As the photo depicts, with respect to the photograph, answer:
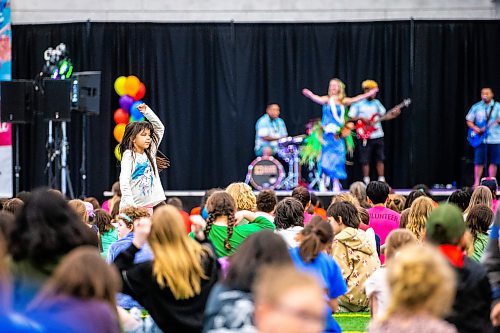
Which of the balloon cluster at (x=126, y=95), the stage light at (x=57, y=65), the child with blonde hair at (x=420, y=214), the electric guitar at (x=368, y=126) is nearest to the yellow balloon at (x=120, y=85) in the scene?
the balloon cluster at (x=126, y=95)

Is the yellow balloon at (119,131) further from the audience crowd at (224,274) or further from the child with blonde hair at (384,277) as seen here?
the child with blonde hair at (384,277)

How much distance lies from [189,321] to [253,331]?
1031mm

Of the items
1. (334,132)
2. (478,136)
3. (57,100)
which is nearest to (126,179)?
(57,100)

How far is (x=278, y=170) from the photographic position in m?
18.5

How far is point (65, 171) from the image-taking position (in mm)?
16953

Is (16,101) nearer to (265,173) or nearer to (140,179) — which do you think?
(265,173)

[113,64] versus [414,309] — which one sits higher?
[113,64]

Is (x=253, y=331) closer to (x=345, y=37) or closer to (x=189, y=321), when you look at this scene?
(x=189, y=321)

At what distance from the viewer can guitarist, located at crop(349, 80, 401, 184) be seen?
62.2ft

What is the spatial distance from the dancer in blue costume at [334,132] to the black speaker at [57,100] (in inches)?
177

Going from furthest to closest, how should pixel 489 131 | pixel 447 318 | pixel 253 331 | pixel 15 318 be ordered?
pixel 489 131 → pixel 447 318 → pixel 253 331 → pixel 15 318

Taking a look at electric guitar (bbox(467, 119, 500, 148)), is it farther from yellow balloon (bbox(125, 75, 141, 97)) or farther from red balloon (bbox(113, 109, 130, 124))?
red balloon (bbox(113, 109, 130, 124))

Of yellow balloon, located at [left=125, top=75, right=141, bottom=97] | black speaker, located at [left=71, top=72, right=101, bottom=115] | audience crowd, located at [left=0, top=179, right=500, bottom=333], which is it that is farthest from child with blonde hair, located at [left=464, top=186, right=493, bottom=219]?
yellow balloon, located at [left=125, top=75, right=141, bottom=97]

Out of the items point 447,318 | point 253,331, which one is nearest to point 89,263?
point 253,331
